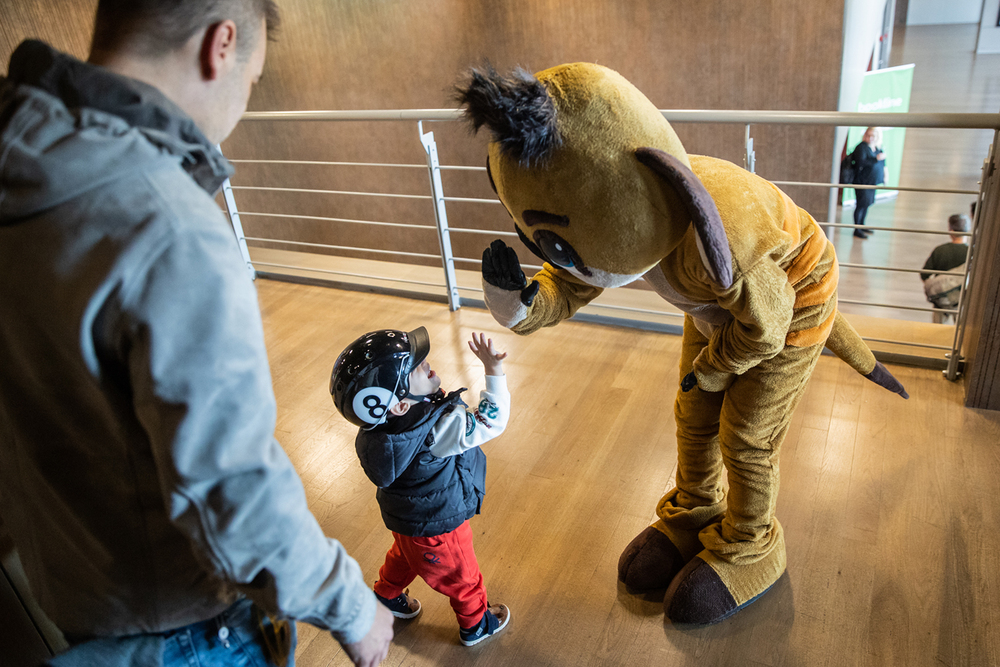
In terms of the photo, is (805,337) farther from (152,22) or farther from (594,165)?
(152,22)

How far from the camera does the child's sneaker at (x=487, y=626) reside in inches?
68.5

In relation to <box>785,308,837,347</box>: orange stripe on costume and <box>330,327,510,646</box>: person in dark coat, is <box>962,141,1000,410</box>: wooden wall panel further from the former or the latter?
<box>330,327,510,646</box>: person in dark coat

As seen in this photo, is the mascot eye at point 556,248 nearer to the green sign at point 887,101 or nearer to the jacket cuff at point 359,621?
the jacket cuff at point 359,621

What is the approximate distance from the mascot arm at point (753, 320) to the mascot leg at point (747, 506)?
103mm

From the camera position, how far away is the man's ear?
773mm

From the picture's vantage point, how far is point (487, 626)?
5.76ft

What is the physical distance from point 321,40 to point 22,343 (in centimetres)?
553

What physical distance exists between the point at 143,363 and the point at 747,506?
4.84 feet

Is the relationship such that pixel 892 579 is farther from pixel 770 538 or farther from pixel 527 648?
pixel 527 648

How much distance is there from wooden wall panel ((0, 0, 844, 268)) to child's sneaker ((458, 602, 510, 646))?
3512 millimetres

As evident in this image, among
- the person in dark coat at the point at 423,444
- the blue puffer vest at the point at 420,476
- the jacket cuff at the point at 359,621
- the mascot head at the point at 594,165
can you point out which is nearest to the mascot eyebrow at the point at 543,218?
the mascot head at the point at 594,165

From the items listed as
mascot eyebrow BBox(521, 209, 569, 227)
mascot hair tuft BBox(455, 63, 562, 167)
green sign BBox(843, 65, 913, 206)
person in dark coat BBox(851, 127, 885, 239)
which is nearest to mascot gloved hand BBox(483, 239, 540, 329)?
mascot eyebrow BBox(521, 209, 569, 227)

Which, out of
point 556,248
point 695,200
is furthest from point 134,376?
point 695,200

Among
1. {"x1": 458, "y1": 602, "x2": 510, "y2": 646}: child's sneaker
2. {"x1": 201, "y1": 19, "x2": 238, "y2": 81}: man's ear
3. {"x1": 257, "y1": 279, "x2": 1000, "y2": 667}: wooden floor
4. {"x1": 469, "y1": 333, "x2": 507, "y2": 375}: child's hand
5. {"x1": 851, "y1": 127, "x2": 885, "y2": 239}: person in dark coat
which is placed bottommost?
{"x1": 851, "y1": 127, "x2": 885, "y2": 239}: person in dark coat
